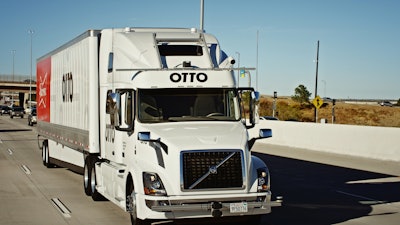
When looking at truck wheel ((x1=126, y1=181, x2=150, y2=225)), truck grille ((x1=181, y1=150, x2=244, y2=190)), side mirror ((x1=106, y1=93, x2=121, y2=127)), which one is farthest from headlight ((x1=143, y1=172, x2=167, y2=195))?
side mirror ((x1=106, y1=93, x2=121, y2=127))

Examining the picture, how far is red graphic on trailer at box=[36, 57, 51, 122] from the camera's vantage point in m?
22.4

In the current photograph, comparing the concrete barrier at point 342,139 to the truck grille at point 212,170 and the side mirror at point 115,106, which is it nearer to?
the side mirror at point 115,106

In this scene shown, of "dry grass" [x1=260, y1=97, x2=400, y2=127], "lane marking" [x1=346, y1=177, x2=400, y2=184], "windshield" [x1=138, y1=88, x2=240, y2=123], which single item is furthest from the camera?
"dry grass" [x1=260, y1=97, x2=400, y2=127]

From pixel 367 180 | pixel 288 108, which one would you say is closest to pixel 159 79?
pixel 367 180

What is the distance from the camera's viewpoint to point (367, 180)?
19.9m

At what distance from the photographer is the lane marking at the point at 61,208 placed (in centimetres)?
1285

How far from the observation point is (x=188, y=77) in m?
11.4

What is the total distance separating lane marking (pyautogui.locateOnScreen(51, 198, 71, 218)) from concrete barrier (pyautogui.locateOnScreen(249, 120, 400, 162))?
1624cm

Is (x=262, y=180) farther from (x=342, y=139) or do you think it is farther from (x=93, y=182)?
(x=342, y=139)

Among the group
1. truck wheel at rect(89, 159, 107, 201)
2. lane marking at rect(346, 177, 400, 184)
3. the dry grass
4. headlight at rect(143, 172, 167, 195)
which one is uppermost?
headlight at rect(143, 172, 167, 195)

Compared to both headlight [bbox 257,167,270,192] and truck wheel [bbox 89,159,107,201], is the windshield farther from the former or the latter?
truck wheel [bbox 89,159,107,201]

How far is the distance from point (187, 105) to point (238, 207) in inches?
88.9

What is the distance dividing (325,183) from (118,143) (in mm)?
8155

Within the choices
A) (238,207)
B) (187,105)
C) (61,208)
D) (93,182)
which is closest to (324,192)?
(93,182)
